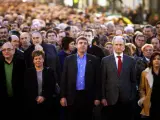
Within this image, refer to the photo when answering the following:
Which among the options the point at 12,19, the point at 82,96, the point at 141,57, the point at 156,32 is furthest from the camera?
the point at 12,19

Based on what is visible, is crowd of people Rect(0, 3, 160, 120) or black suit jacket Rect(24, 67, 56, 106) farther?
black suit jacket Rect(24, 67, 56, 106)

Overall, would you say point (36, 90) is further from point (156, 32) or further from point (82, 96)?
point (156, 32)

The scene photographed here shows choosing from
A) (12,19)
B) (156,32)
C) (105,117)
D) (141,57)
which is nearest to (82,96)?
(105,117)

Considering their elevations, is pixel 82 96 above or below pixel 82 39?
below

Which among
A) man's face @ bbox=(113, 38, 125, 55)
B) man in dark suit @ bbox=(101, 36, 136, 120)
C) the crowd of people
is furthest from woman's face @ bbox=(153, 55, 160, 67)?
man's face @ bbox=(113, 38, 125, 55)

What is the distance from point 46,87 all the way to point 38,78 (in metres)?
0.23

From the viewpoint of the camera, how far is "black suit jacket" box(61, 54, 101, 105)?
542 inches

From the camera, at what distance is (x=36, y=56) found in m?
13.9

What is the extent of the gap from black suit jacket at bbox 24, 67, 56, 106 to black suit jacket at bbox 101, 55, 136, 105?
102cm

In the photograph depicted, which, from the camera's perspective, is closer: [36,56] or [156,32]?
[36,56]

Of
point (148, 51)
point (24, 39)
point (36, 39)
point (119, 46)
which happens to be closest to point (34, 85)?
point (119, 46)

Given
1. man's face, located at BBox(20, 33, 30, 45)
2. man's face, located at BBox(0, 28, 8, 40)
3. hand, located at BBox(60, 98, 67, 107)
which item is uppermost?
man's face, located at BBox(0, 28, 8, 40)

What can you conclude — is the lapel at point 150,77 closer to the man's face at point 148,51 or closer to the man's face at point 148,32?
the man's face at point 148,51

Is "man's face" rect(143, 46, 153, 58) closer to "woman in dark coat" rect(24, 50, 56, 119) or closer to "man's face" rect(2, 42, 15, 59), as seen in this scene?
"woman in dark coat" rect(24, 50, 56, 119)
